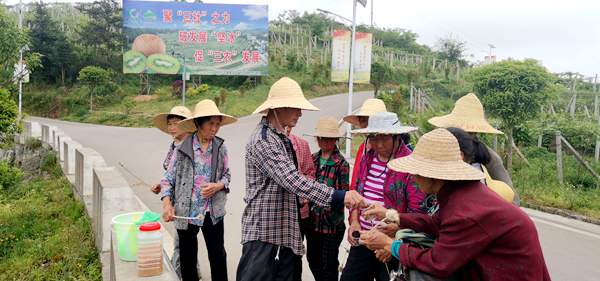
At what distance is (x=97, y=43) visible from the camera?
1177 inches

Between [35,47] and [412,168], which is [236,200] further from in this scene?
[35,47]

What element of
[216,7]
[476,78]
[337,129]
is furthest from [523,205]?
[216,7]

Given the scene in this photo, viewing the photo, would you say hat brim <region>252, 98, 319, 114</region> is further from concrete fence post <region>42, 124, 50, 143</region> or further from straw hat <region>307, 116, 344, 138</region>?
concrete fence post <region>42, 124, 50, 143</region>

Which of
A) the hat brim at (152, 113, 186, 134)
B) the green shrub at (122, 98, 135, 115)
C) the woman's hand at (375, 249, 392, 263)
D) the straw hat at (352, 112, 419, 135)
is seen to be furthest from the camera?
the green shrub at (122, 98, 135, 115)

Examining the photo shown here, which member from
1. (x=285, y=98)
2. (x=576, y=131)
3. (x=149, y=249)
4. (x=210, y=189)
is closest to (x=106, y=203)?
(x=210, y=189)

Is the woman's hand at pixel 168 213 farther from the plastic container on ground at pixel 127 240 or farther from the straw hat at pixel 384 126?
the straw hat at pixel 384 126

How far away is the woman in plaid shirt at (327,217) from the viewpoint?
3.03m

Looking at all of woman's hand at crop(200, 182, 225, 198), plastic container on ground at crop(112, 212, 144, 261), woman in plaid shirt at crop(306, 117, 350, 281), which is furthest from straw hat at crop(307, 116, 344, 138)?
plastic container on ground at crop(112, 212, 144, 261)

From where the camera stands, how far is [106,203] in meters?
3.79

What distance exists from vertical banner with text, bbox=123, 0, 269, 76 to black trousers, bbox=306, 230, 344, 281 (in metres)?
21.3

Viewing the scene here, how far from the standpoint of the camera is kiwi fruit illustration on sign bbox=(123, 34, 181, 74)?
74.8 ft

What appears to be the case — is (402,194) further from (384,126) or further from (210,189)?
(210,189)

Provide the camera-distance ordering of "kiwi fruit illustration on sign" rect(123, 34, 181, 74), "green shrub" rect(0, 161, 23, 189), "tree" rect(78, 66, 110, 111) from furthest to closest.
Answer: "tree" rect(78, 66, 110, 111) → "kiwi fruit illustration on sign" rect(123, 34, 181, 74) → "green shrub" rect(0, 161, 23, 189)

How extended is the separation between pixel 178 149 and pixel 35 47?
1161 inches
